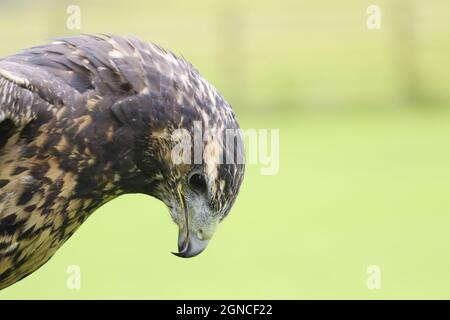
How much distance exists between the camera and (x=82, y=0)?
31438 mm

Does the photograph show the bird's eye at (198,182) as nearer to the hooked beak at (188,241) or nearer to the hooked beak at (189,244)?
the hooked beak at (188,241)

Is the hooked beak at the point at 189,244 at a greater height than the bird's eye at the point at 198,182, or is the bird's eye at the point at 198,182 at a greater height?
the bird's eye at the point at 198,182

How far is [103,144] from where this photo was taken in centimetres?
524

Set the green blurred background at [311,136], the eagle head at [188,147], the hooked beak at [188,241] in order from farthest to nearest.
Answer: the green blurred background at [311,136] → the hooked beak at [188,241] → the eagle head at [188,147]

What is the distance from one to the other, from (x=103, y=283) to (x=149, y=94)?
8336mm

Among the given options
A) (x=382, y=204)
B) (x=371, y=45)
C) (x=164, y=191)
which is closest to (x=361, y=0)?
(x=371, y=45)

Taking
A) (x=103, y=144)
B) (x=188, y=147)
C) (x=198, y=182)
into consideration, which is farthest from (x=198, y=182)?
(x=103, y=144)

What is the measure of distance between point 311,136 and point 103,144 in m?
19.4

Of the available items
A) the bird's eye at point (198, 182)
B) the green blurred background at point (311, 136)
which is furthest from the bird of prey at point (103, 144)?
the green blurred background at point (311, 136)

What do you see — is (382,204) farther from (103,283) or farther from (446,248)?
(103,283)

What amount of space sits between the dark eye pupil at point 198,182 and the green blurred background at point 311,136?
7362mm

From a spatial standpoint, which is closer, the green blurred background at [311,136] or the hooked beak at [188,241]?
the hooked beak at [188,241]

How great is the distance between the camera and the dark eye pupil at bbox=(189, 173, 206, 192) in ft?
17.1

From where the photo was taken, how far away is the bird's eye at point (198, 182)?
A: 5199 millimetres
